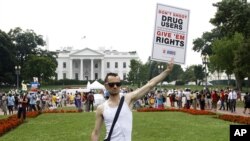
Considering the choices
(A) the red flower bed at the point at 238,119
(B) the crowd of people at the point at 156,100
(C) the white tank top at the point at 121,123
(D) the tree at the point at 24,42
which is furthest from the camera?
(D) the tree at the point at 24,42

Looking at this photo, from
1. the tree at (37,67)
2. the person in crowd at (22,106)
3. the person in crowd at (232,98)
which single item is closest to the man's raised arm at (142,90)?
the person in crowd at (22,106)

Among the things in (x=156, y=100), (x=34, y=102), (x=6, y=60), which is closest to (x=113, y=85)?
(x=34, y=102)

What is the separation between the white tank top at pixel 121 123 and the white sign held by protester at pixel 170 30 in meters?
1.48

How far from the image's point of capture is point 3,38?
9775cm

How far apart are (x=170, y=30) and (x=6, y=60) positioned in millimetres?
95007

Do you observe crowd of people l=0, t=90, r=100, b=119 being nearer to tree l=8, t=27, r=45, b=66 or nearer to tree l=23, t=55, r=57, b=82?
tree l=23, t=55, r=57, b=82

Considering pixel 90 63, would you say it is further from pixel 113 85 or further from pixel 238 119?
pixel 113 85

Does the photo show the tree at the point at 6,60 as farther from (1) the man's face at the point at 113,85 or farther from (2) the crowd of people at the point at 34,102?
(1) the man's face at the point at 113,85

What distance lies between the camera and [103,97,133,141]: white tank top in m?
5.49

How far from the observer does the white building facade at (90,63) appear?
149250 millimetres

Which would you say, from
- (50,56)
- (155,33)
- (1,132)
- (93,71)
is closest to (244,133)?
(155,33)

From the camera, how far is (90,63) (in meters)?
151

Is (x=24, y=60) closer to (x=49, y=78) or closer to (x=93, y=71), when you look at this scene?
(x=49, y=78)

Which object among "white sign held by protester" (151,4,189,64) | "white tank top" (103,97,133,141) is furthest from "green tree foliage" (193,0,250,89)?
"white tank top" (103,97,133,141)
